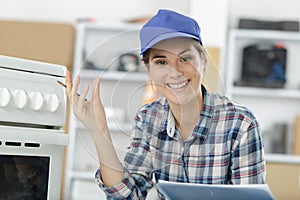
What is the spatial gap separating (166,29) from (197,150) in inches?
11.6

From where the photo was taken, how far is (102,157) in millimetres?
1124

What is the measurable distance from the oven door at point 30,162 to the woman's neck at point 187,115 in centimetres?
26

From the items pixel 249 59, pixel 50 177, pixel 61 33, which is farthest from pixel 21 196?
pixel 249 59

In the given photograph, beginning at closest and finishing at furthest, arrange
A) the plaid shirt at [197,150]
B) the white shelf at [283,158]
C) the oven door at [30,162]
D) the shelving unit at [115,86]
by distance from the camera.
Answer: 1. the oven door at [30,162]
2. the shelving unit at [115,86]
3. the plaid shirt at [197,150]
4. the white shelf at [283,158]

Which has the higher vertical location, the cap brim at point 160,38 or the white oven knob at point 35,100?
the cap brim at point 160,38

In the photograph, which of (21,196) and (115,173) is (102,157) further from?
(21,196)

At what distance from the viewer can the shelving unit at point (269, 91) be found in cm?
369

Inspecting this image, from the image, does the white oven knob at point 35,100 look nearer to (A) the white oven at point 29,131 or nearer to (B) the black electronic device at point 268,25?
(A) the white oven at point 29,131

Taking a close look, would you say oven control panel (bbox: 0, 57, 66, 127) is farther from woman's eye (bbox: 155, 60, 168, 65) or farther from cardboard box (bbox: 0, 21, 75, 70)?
cardboard box (bbox: 0, 21, 75, 70)

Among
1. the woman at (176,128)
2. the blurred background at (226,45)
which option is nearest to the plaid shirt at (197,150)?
the woman at (176,128)

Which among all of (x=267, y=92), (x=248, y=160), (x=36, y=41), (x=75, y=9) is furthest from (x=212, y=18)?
(x=248, y=160)

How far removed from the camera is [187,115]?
3.89 ft

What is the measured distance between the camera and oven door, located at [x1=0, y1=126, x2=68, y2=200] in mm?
974

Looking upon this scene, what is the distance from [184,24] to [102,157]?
32 cm
